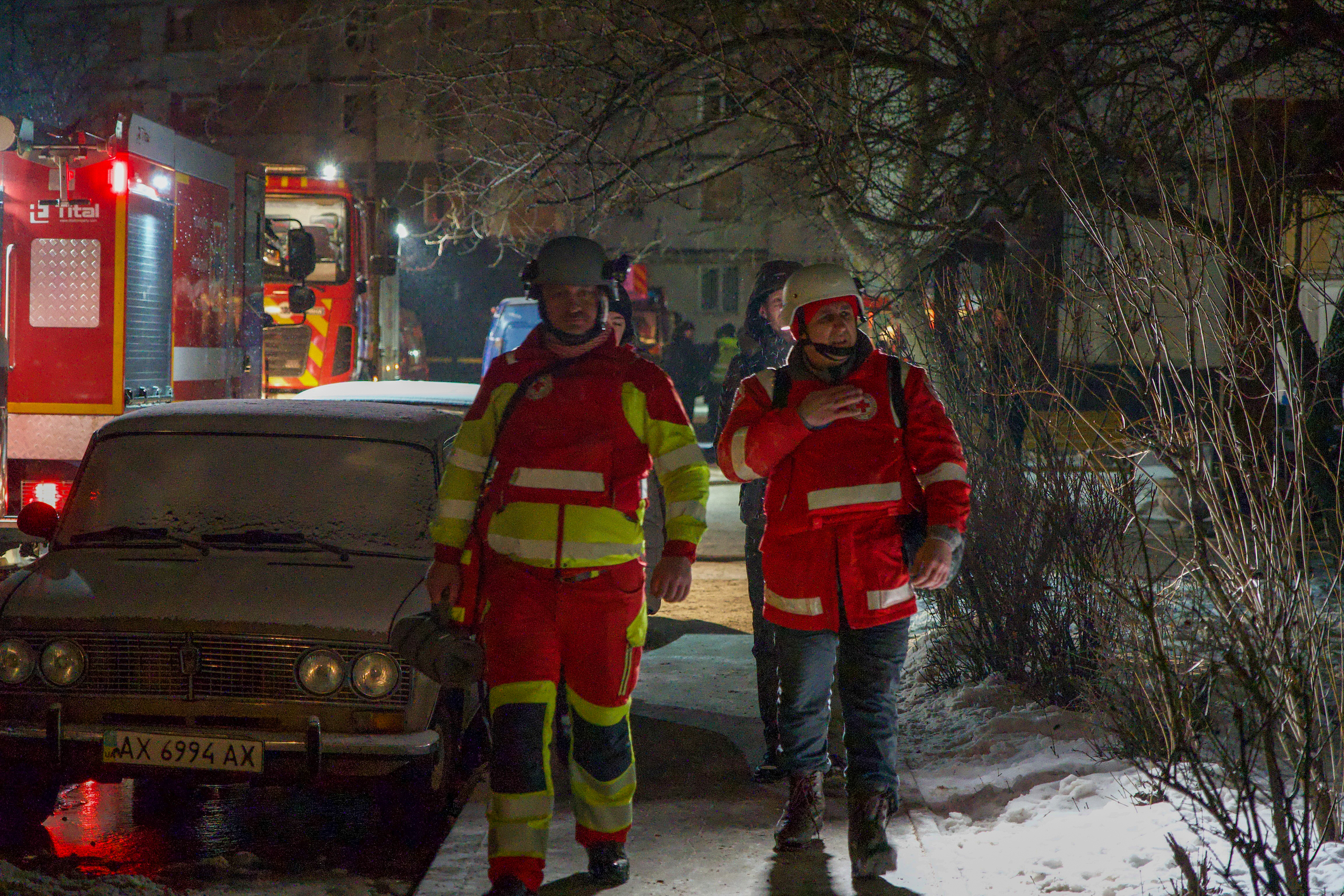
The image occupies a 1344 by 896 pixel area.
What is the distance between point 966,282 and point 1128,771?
8.42ft

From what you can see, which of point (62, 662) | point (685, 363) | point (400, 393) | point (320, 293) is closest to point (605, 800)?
point (62, 662)

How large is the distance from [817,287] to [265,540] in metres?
2.19

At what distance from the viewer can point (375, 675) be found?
4199mm

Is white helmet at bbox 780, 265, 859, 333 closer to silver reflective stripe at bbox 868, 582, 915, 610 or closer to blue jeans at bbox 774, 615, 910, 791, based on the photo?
silver reflective stripe at bbox 868, 582, 915, 610

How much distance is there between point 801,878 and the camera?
3934mm

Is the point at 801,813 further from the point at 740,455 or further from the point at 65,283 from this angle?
the point at 65,283

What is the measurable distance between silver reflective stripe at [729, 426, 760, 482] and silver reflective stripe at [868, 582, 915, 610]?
0.50m

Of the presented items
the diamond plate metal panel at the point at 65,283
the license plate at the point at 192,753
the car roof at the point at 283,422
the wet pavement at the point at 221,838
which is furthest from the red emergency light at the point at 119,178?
the license plate at the point at 192,753

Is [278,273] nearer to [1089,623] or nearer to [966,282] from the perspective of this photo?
[966,282]

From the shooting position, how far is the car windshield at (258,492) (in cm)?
476

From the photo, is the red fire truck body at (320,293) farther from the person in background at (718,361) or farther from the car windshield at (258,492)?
the car windshield at (258,492)

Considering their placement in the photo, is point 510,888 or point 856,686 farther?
point 856,686

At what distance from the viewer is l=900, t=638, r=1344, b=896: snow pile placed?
3.65m

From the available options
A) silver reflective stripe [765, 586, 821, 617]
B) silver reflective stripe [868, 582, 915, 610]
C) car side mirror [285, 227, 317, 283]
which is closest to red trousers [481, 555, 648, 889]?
silver reflective stripe [765, 586, 821, 617]
